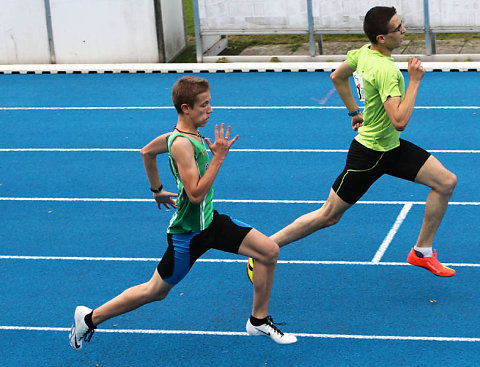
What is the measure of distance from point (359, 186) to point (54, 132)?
6.33 meters

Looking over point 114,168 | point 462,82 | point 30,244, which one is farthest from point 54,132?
point 462,82

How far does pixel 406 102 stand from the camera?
637 centimetres

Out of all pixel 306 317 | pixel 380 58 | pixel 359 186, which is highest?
pixel 380 58

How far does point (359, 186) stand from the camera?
22.5ft

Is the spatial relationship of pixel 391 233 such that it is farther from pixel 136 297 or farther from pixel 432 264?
pixel 136 297

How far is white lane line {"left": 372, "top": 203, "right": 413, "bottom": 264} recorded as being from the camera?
766 centimetres

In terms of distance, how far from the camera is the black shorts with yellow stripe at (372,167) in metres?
6.83

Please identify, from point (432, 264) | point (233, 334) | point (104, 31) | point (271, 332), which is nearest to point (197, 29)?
point (104, 31)

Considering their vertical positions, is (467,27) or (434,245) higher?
(467,27)

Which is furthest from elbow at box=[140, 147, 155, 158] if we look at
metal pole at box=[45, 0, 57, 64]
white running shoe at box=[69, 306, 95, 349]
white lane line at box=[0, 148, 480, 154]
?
metal pole at box=[45, 0, 57, 64]

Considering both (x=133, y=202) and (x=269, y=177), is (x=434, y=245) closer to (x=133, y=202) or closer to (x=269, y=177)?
(x=269, y=177)

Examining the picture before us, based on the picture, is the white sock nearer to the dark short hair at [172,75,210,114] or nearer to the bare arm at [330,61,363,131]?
the bare arm at [330,61,363,131]

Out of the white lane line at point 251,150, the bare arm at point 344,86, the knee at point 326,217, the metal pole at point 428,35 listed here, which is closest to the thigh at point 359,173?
the knee at point 326,217

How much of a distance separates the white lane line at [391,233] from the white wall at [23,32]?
948 centimetres
